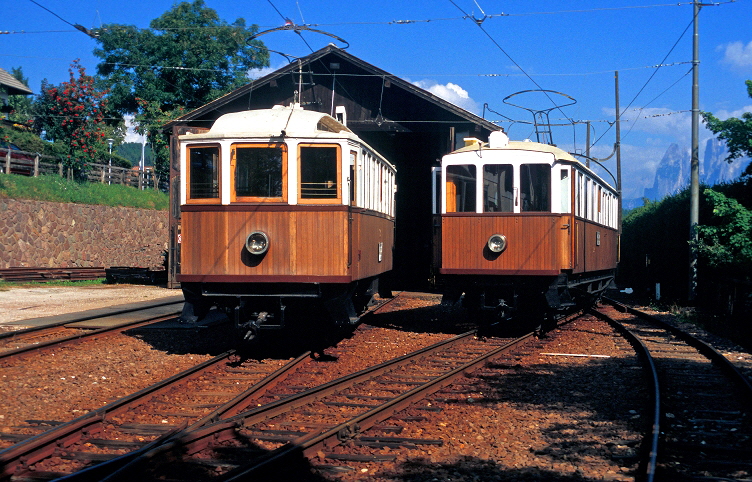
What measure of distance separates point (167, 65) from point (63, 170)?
1175 centimetres

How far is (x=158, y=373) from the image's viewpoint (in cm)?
868

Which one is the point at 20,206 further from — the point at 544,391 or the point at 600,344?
the point at 544,391

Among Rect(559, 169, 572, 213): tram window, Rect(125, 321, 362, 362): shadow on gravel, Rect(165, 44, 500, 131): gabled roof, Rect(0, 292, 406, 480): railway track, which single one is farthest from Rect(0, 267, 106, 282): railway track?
Rect(559, 169, 572, 213): tram window

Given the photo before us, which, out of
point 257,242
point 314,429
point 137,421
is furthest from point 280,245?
point 314,429

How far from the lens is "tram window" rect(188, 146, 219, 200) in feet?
31.5

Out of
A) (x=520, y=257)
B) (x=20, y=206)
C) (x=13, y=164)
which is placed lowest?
(x=520, y=257)

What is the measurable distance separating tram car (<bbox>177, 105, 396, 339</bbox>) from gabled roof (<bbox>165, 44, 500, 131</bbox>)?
10393mm

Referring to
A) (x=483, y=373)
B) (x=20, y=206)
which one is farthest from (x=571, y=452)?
(x=20, y=206)

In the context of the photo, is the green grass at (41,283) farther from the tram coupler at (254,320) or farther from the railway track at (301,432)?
the railway track at (301,432)

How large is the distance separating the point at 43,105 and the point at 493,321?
1605 inches

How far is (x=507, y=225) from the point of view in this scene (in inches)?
470

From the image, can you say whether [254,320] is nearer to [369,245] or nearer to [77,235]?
[369,245]

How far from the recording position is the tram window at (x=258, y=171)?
9.49 m

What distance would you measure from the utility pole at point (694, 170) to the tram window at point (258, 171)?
12.0m
